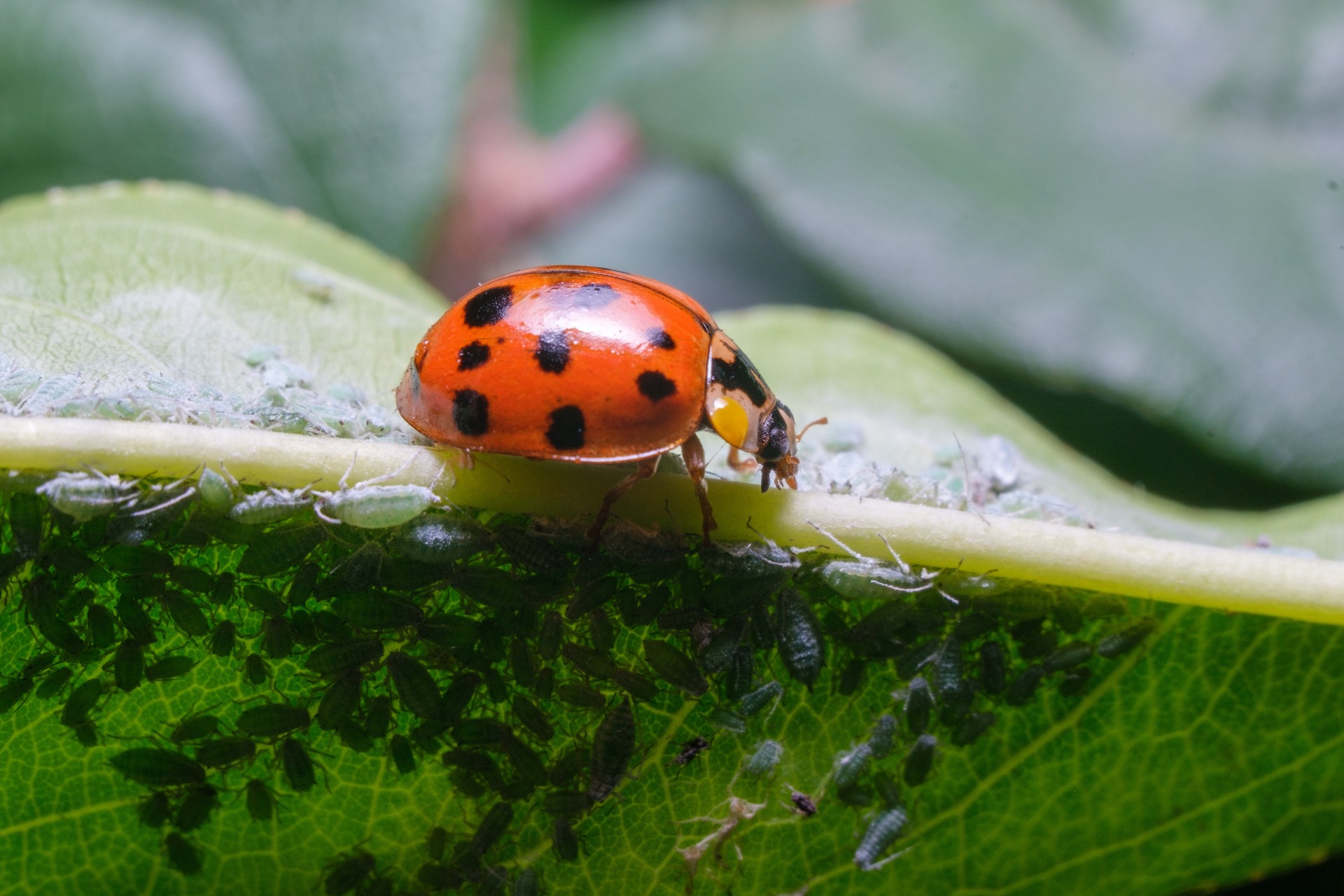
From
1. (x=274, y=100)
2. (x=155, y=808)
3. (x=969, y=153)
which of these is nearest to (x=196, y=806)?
(x=155, y=808)

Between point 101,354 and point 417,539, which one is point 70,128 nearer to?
point 101,354

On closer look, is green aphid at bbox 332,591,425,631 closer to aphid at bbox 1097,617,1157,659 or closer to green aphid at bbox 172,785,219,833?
green aphid at bbox 172,785,219,833

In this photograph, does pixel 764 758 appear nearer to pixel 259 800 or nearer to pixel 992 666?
pixel 992 666

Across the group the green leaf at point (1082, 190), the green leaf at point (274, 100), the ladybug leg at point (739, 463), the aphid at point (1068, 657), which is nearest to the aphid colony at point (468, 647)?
the aphid at point (1068, 657)

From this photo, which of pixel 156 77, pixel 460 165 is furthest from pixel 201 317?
pixel 460 165

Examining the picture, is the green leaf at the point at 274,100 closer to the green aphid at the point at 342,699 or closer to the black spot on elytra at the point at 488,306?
the black spot on elytra at the point at 488,306
